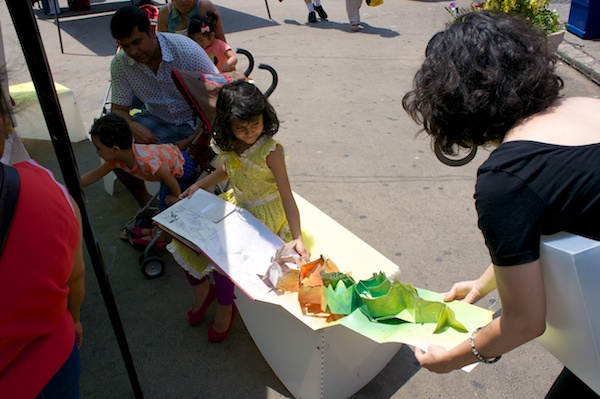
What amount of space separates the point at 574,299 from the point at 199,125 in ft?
8.34

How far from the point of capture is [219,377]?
2.51 metres

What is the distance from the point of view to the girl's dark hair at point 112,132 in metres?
2.88

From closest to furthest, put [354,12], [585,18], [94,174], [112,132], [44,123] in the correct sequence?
[112,132] < [94,174] < [44,123] < [585,18] < [354,12]

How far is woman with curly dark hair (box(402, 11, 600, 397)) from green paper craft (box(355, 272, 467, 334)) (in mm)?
307

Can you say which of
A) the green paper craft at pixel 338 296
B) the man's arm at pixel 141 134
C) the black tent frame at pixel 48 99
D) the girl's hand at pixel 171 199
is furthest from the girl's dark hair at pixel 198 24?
the green paper craft at pixel 338 296

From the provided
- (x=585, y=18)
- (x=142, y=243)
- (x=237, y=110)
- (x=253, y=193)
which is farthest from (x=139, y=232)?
(x=585, y=18)

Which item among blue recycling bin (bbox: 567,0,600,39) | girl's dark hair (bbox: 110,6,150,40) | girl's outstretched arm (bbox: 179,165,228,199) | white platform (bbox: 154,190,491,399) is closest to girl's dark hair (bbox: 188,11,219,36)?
girl's dark hair (bbox: 110,6,150,40)

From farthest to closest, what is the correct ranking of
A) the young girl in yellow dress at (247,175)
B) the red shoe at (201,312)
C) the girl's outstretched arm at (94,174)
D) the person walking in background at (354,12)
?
the person walking in background at (354,12) → the girl's outstretched arm at (94,174) → the red shoe at (201,312) → the young girl in yellow dress at (247,175)

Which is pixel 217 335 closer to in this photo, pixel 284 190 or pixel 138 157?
pixel 284 190

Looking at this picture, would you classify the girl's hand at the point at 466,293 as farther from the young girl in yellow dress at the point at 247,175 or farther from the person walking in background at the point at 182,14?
the person walking in background at the point at 182,14

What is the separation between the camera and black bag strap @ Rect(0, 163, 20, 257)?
45.8 inches

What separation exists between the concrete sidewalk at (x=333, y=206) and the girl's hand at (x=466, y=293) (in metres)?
0.73

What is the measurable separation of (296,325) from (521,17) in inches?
54.7

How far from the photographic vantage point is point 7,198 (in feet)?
3.88
